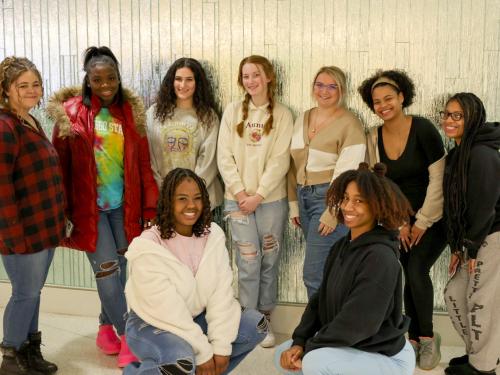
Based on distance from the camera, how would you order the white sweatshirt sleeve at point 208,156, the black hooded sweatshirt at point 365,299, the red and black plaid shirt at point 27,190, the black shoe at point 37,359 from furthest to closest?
the white sweatshirt sleeve at point 208,156 → the black shoe at point 37,359 → the red and black plaid shirt at point 27,190 → the black hooded sweatshirt at point 365,299

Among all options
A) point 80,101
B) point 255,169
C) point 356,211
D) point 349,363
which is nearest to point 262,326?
point 349,363

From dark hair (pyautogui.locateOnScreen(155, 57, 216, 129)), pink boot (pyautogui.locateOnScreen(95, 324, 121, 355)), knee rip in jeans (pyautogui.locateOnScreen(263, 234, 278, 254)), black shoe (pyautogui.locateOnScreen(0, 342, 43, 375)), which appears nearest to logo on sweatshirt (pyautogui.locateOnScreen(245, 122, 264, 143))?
dark hair (pyautogui.locateOnScreen(155, 57, 216, 129))

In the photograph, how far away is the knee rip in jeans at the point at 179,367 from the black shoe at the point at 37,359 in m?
1.02

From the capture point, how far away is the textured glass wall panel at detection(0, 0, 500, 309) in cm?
297

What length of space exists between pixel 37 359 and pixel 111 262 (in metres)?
0.56

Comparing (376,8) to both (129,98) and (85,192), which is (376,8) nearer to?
(129,98)

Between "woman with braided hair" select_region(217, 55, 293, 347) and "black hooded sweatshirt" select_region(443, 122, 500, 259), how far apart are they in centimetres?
92

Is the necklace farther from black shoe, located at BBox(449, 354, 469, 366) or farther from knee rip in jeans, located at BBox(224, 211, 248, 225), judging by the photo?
black shoe, located at BBox(449, 354, 469, 366)

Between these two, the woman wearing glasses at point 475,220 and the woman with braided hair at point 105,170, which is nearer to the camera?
the woman wearing glasses at point 475,220

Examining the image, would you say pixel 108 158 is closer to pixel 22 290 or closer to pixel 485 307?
pixel 22 290

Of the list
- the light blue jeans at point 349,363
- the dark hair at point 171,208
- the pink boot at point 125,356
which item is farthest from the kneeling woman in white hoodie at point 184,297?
the pink boot at point 125,356

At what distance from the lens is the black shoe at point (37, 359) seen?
8.82 ft

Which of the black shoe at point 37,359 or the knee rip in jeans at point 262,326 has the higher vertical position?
the knee rip in jeans at point 262,326

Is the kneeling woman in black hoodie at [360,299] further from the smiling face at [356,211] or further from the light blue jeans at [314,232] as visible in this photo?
the light blue jeans at [314,232]
